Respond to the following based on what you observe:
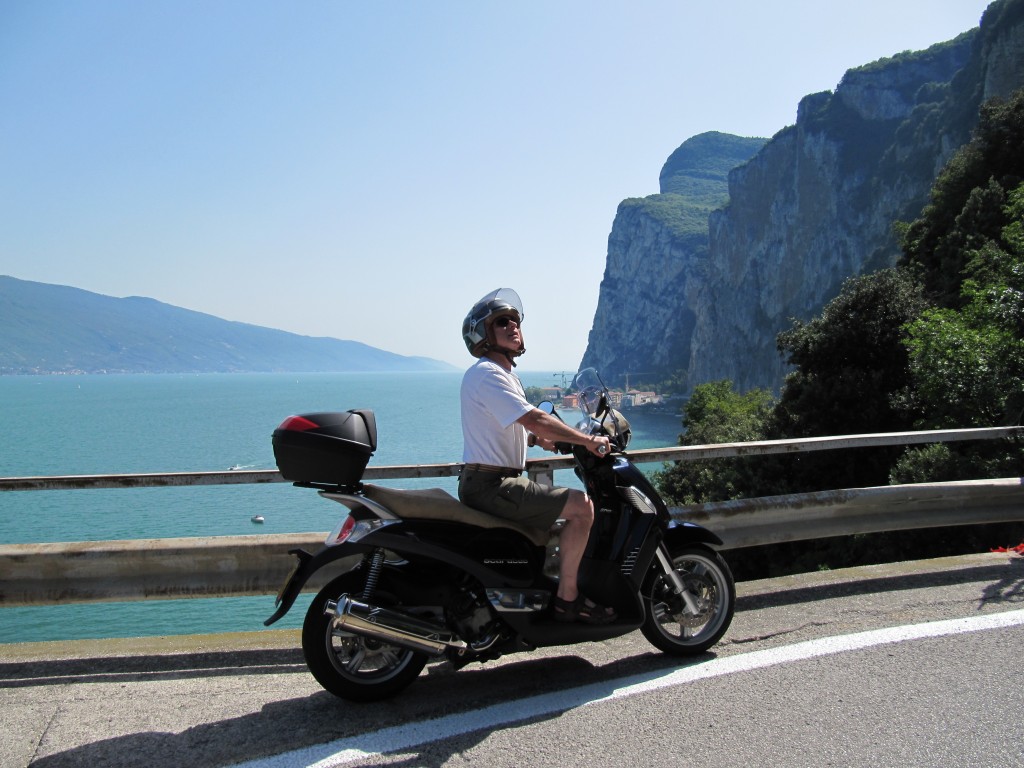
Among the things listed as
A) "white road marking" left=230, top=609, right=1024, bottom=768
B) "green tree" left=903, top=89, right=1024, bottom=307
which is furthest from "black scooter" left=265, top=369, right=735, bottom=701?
"green tree" left=903, top=89, right=1024, bottom=307

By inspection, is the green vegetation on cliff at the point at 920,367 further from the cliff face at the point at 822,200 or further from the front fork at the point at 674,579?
the cliff face at the point at 822,200

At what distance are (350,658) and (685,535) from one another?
1.68m

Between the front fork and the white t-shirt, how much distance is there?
0.86 m

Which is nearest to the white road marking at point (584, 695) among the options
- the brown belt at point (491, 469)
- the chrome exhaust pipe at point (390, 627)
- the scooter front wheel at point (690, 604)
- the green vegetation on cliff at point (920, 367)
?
the scooter front wheel at point (690, 604)

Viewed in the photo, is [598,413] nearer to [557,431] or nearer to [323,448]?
[557,431]

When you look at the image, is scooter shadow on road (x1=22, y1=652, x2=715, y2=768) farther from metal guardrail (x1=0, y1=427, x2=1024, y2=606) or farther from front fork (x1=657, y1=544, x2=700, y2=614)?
metal guardrail (x1=0, y1=427, x2=1024, y2=606)

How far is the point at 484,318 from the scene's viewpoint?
3.66 meters

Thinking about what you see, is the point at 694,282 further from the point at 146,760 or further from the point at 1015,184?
the point at 146,760

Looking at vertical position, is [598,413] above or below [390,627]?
above

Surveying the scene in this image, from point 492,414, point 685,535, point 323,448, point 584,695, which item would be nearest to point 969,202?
point 685,535

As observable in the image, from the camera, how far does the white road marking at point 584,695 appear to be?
9.59 ft

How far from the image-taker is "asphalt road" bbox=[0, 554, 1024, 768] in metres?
2.90

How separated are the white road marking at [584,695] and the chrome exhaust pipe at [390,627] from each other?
293mm

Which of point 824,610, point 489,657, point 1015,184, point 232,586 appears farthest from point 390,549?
point 1015,184
